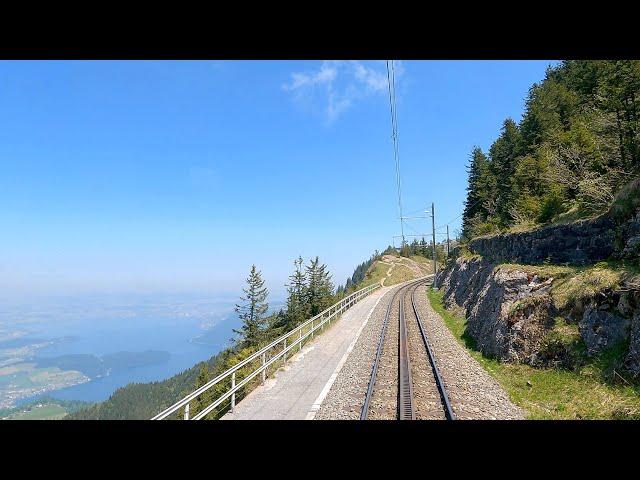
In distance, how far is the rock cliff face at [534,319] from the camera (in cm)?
867

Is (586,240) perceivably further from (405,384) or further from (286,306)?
(286,306)

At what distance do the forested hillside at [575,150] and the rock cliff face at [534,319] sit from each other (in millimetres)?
3833

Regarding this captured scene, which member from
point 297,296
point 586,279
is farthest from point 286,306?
point 586,279

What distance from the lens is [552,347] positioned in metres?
10.5

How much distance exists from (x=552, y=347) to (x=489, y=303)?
5713mm

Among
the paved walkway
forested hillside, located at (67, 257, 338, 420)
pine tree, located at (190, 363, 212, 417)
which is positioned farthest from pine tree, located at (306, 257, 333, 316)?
the paved walkway

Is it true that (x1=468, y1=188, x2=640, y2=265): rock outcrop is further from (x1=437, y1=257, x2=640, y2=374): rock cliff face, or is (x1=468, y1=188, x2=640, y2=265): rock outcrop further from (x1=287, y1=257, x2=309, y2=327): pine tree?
(x1=287, y1=257, x2=309, y2=327): pine tree

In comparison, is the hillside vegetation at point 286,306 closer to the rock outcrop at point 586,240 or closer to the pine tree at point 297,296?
the pine tree at point 297,296

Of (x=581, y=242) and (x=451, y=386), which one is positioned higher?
(x=581, y=242)

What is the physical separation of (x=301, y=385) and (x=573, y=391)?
25.1ft

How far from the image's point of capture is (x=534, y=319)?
11.7 m
